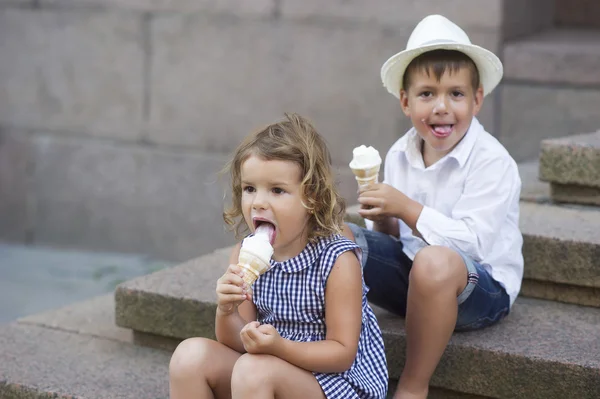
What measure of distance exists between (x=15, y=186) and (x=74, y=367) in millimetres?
3530

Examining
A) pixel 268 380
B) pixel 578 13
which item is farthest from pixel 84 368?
pixel 578 13

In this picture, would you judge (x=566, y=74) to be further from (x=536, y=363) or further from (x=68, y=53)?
(x=68, y=53)

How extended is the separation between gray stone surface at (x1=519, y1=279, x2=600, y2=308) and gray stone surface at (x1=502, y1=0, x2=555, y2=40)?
193 cm

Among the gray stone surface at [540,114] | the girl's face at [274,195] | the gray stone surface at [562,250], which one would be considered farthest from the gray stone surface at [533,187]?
the girl's face at [274,195]

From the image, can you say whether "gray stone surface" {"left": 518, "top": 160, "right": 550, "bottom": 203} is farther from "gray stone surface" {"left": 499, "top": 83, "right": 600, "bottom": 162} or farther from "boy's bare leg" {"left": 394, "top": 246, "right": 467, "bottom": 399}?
"boy's bare leg" {"left": 394, "top": 246, "right": 467, "bottom": 399}

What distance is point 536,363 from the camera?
123 inches

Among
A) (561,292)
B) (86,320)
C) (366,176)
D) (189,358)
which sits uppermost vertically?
(366,176)

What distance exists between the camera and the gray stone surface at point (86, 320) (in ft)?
13.1

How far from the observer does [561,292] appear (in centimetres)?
374

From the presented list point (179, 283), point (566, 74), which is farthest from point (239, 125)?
point (179, 283)

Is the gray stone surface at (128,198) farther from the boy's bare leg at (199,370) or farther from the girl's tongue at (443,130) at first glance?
the boy's bare leg at (199,370)

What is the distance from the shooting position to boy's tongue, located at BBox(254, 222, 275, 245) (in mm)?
2771

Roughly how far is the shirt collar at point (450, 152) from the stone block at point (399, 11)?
6.66 ft

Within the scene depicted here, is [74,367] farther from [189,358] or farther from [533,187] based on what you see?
[533,187]
